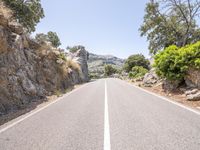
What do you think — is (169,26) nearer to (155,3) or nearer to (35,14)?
(155,3)

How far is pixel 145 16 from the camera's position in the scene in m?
29.7

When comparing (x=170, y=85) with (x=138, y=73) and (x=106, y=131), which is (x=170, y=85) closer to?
(x=106, y=131)

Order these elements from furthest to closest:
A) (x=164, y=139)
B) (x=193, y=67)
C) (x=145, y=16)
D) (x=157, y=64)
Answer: (x=145, y=16) < (x=157, y=64) < (x=193, y=67) < (x=164, y=139)

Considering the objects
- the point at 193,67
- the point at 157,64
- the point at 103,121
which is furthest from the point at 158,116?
the point at 157,64

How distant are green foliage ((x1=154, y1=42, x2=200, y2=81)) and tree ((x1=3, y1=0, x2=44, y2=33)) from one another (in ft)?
50.9

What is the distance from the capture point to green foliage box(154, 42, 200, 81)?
42.9 feet

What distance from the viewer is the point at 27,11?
23281mm

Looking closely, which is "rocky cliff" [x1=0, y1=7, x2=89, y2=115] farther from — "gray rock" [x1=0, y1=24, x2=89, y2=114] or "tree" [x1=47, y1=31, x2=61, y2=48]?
"tree" [x1=47, y1=31, x2=61, y2=48]

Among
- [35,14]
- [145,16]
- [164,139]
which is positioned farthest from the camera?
[145,16]

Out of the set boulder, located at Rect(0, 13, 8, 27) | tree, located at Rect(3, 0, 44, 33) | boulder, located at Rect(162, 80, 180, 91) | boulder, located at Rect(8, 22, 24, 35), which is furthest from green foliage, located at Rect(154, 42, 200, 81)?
tree, located at Rect(3, 0, 44, 33)

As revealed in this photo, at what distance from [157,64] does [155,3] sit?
48.0 ft

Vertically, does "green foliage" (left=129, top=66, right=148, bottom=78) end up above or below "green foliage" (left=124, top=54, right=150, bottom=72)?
below

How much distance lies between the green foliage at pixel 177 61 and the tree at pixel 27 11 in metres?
15.5

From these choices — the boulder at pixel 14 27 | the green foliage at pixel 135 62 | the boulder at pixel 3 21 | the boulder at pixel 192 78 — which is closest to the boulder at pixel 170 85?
the boulder at pixel 192 78
